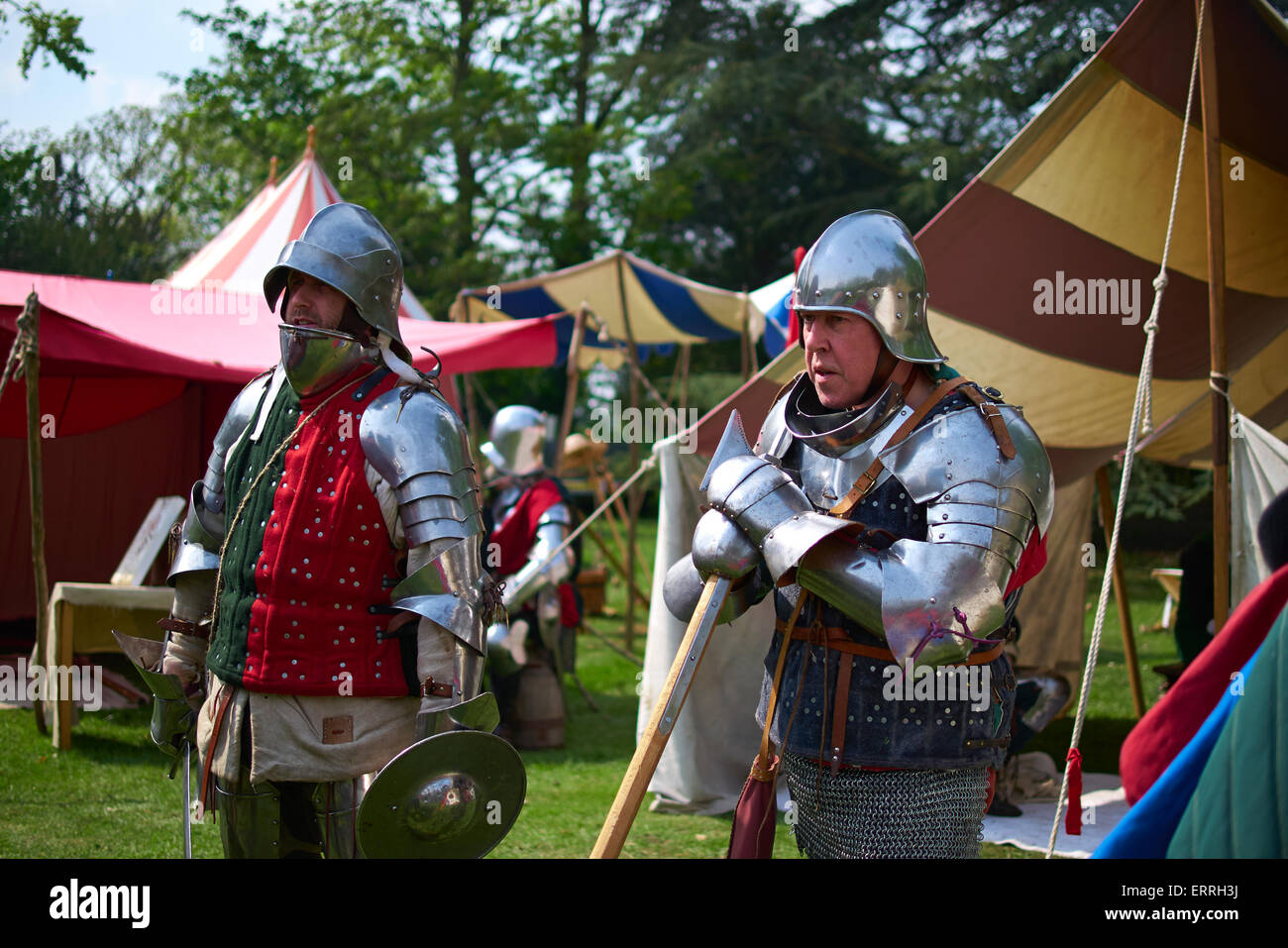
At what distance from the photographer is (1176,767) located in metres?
1.52

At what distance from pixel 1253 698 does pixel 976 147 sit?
16.3 meters

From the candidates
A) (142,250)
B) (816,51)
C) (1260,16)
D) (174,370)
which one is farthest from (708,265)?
(1260,16)

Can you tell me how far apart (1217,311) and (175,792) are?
182 inches

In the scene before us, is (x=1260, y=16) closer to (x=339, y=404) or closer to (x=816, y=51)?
(x=339, y=404)

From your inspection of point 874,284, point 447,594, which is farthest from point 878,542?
point 447,594

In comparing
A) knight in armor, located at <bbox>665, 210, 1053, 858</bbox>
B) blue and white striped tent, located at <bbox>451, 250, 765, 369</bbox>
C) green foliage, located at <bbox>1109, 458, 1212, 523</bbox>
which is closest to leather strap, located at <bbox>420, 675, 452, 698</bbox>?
knight in armor, located at <bbox>665, 210, 1053, 858</bbox>

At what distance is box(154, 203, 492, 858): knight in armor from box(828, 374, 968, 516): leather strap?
0.84m

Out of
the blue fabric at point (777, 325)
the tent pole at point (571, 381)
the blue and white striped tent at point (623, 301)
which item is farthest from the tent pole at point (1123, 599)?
the blue and white striped tent at point (623, 301)

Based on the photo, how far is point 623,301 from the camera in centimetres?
1023

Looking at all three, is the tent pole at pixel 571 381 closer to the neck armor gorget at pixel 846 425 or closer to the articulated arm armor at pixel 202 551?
the articulated arm armor at pixel 202 551

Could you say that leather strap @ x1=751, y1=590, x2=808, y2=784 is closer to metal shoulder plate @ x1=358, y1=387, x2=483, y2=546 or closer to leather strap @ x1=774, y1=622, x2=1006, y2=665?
leather strap @ x1=774, y1=622, x2=1006, y2=665

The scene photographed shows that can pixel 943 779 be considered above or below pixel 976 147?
below

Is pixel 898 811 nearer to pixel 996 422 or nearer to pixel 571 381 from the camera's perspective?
pixel 996 422

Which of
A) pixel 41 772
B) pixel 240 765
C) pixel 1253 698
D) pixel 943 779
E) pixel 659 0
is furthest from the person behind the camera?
pixel 659 0
